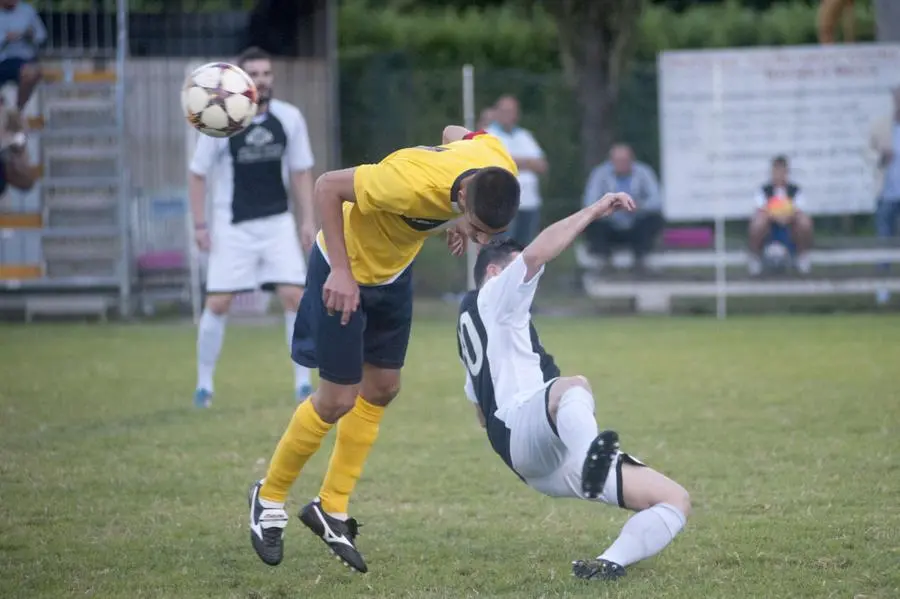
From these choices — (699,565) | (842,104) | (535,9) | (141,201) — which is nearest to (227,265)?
(699,565)

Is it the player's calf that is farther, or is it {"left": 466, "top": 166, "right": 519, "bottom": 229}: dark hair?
the player's calf

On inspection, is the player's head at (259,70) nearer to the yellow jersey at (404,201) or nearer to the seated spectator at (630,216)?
the yellow jersey at (404,201)

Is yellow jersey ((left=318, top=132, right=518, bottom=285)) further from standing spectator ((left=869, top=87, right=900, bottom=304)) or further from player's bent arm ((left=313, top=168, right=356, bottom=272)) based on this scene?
standing spectator ((left=869, top=87, right=900, bottom=304))

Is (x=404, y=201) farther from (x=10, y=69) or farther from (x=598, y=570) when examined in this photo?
(x=10, y=69)

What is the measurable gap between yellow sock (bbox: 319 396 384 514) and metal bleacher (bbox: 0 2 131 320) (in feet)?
32.6

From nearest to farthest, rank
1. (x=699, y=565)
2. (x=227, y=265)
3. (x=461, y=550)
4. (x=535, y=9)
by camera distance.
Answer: (x=699, y=565)
(x=461, y=550)
(x=227, y=265)
(x=535, y=9)

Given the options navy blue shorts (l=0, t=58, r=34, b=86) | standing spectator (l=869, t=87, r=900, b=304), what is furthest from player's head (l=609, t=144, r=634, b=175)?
navy blue shorts (l=0, t=58, r=34, b=86)

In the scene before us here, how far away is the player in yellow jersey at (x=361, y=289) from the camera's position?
4992 mm

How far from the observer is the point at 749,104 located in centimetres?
1515

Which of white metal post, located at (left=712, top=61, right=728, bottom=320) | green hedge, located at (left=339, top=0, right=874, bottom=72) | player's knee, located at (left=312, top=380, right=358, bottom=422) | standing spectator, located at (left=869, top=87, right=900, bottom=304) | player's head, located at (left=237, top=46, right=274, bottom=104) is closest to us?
player's knee, located at (left=312, top=380, right=358, bottom=422)

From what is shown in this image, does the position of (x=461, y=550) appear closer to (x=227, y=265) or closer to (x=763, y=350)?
(x=227, y=265)

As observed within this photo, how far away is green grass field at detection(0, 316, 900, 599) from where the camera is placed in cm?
521

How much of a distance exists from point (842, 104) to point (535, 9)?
1147cm

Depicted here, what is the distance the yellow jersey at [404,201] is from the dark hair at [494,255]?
0.69ft
